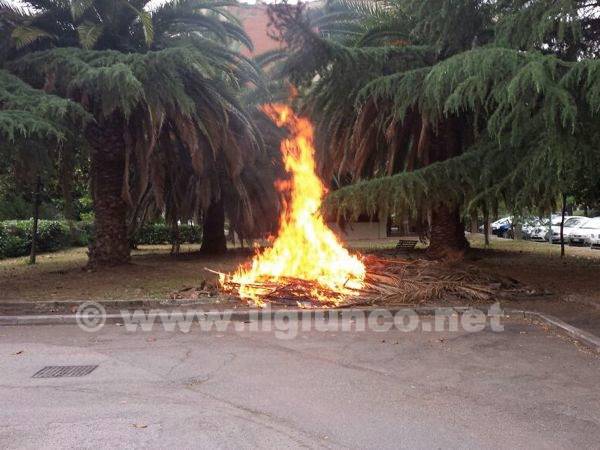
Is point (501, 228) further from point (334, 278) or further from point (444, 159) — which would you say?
point (334, 278)

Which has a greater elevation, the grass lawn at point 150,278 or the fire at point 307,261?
the fire at point 307,261

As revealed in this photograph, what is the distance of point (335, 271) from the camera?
10570 mm

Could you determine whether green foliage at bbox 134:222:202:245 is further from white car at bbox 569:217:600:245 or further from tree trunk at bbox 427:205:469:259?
white car at bbox 569:217:600:245

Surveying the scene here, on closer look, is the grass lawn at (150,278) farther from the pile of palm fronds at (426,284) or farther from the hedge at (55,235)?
the hedge at (55,235)

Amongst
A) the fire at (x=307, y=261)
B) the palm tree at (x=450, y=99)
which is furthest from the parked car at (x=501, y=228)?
the fire at (x=307, y=261)

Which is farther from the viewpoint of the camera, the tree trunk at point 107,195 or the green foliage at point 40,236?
the green foliage at point 40,236

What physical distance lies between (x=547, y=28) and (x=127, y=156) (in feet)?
31.0

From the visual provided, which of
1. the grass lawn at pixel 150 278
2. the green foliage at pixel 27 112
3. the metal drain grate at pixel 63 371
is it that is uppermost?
the green foliage at pixel 27 112

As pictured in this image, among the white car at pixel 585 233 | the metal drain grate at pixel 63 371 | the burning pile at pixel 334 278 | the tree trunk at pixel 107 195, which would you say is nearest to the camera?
the metal drain grate at pixel 63 371

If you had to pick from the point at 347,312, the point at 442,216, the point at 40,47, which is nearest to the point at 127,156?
the point at 40,47

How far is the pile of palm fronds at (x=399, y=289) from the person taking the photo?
9.16 metres

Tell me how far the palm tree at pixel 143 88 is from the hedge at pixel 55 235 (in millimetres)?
2191

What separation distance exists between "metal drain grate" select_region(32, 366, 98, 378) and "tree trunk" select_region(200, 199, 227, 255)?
547 inches

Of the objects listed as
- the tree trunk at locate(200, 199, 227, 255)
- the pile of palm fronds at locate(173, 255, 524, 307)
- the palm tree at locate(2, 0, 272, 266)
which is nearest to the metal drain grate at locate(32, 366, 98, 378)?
the pile of palm fronds at locate(173, 255, 524, 307)
